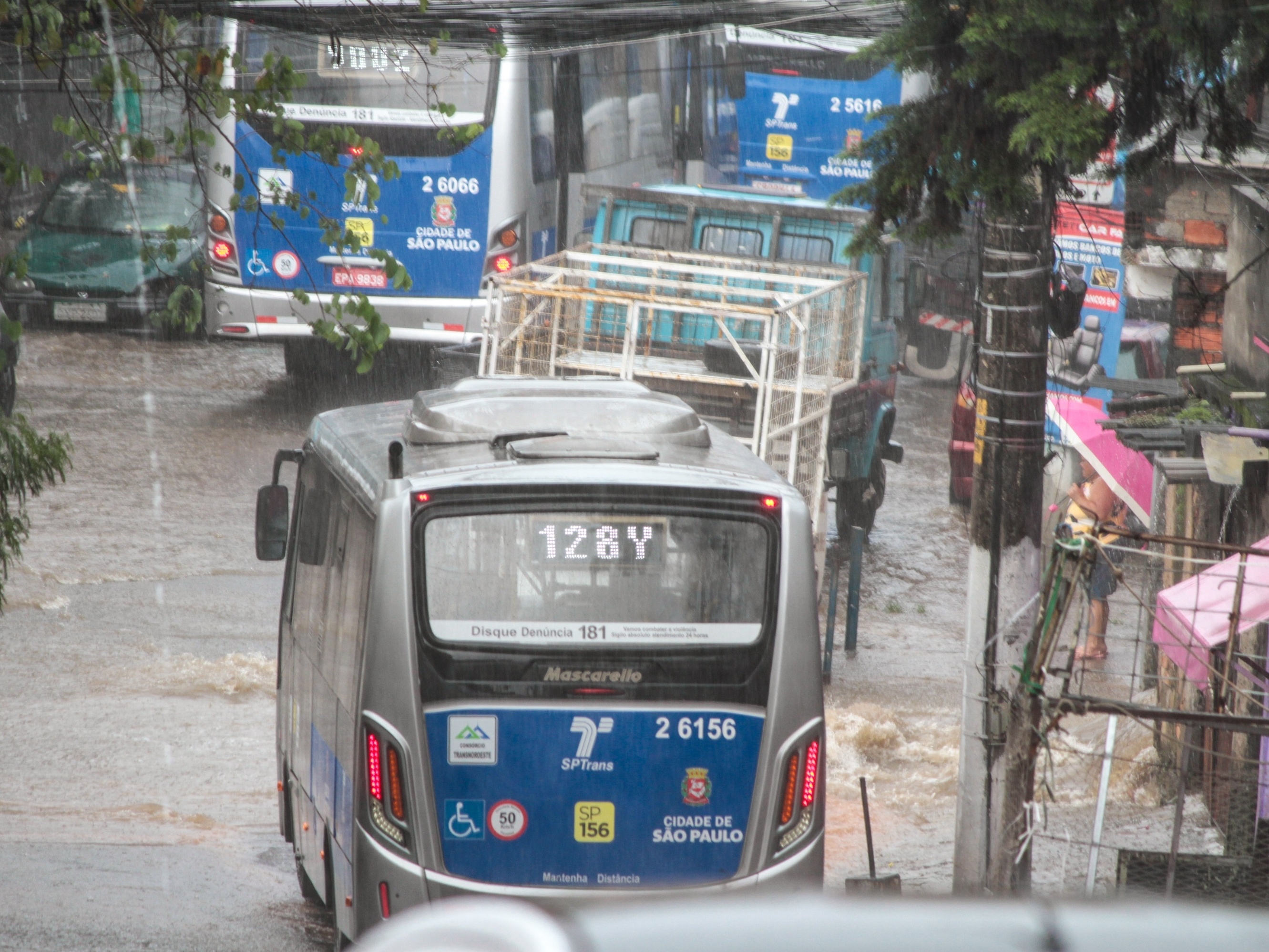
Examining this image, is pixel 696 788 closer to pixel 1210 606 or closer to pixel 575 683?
pixel 575 683

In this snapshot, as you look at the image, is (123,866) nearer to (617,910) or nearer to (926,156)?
(926,156)

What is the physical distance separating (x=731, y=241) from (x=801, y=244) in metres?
0.76

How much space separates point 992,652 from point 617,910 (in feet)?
18.2

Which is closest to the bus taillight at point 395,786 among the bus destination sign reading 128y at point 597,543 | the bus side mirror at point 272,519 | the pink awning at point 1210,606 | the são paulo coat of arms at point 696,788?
the bus destination sign reading 128y at point 597,543

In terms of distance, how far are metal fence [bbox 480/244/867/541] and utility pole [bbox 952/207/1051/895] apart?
378cm

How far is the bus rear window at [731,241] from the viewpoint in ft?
50.1

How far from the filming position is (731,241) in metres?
15.5

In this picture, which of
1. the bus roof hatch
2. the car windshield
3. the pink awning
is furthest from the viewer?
the car windshield

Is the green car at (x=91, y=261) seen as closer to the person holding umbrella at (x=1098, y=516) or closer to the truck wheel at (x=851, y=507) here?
the truck wheel at (x=851, y=507)

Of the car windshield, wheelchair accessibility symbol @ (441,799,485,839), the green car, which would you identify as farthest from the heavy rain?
the car windshield

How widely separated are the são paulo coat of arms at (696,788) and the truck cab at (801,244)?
8268mm

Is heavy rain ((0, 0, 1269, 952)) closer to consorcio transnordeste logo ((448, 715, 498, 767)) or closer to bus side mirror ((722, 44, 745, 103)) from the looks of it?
consorcio transnordeste logo ((448, 715, 498, 767))

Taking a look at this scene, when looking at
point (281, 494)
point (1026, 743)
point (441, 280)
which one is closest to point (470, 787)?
point (1026, 743)

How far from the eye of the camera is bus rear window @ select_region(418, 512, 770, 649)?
576 centimetres
